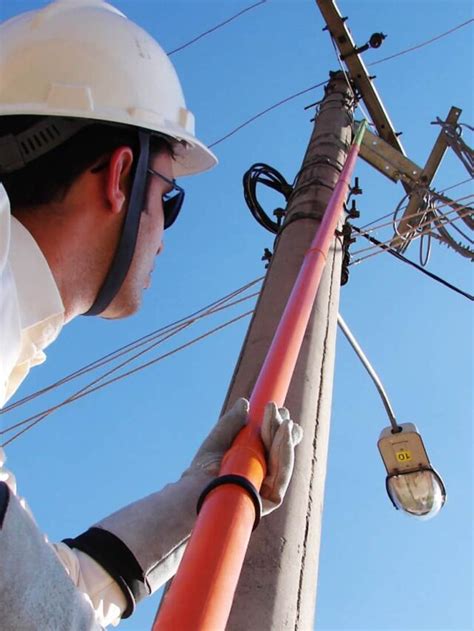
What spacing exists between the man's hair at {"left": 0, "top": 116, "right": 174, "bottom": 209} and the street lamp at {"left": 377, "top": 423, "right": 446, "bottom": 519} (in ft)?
6.97

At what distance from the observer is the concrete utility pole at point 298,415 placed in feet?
6.46

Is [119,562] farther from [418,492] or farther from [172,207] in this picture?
[418,492]

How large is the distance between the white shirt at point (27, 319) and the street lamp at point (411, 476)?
1.84 meters

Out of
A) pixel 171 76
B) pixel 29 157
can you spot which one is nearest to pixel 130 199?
pixel 29 157

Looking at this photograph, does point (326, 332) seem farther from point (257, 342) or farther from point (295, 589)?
point (295, 589)

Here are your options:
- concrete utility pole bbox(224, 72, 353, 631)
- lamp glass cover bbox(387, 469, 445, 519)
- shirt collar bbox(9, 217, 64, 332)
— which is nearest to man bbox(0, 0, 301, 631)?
shirt collar bbox(9, 217, 64, 332)

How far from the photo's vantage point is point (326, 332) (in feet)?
9.96

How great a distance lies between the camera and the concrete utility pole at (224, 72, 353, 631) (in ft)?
6.46

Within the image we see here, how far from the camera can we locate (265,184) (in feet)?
15.7

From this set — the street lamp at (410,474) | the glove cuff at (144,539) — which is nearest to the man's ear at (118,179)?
the glove cuff at (144,539)

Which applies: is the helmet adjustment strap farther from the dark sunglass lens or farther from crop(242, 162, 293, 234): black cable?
crop(242, 162, 293, 234): black cable

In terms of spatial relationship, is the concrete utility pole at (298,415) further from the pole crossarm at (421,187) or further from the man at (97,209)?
the pole crossarm at (421,187)

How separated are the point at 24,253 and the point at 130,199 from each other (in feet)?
1.31

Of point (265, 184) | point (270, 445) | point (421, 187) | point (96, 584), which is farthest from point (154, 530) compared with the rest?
point (421, 187)
